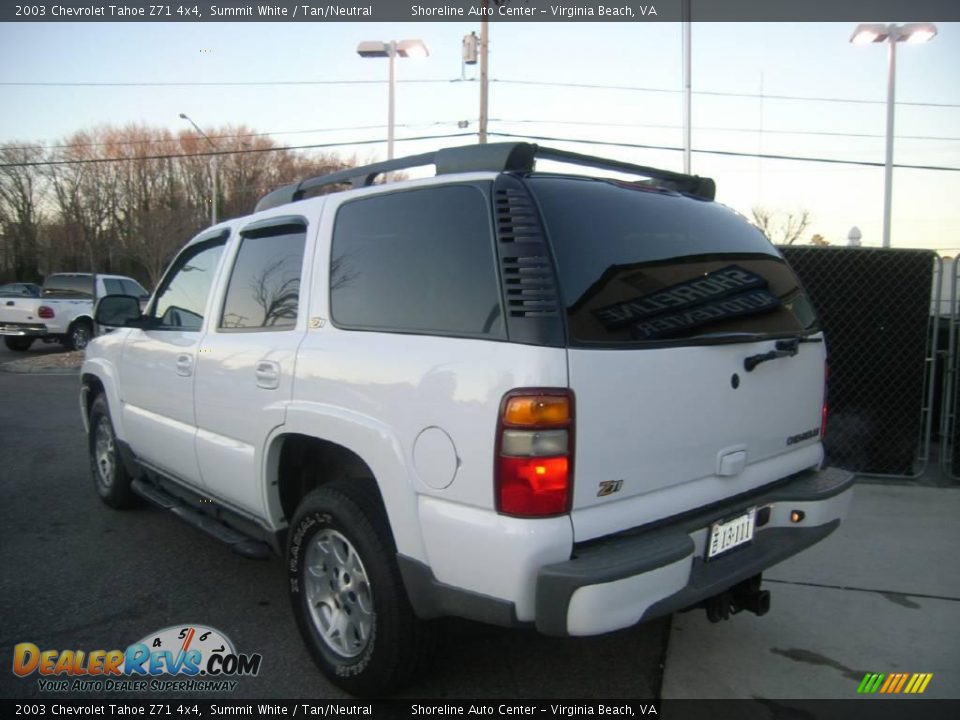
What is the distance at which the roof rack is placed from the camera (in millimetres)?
2547

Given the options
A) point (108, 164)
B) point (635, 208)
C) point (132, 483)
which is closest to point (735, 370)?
point (635, 208)

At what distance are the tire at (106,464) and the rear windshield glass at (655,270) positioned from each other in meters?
3.76

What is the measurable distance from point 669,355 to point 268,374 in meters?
1.70

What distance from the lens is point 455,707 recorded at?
2730mm

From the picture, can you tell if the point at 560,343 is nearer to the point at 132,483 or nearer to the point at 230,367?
the point at 230,367

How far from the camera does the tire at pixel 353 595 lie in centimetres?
251

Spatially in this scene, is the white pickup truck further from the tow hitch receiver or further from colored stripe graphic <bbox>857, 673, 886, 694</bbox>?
colored stripe graphic <bbox>857, 673, 886, 694</bbox>

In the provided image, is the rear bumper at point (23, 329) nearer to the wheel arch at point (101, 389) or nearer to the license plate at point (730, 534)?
the wheel arch at point (101, 389)

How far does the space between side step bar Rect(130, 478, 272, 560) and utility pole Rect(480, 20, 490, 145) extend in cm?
1583

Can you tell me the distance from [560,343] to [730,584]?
1.10 meters

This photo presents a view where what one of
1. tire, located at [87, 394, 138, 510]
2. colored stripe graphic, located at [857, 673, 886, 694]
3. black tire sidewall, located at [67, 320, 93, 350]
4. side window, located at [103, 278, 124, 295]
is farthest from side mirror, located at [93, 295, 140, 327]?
black tire sidewall, located at [67, 320, 93, 350]

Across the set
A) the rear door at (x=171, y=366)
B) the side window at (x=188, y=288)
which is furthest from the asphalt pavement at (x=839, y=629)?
the side window at (x=188, y=288)

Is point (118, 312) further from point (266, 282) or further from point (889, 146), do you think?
point (889, 146)

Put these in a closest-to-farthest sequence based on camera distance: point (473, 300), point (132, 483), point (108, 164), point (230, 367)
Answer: point (473, 300) → point (230, 367) → point (132, 483) → point (108, 164)
